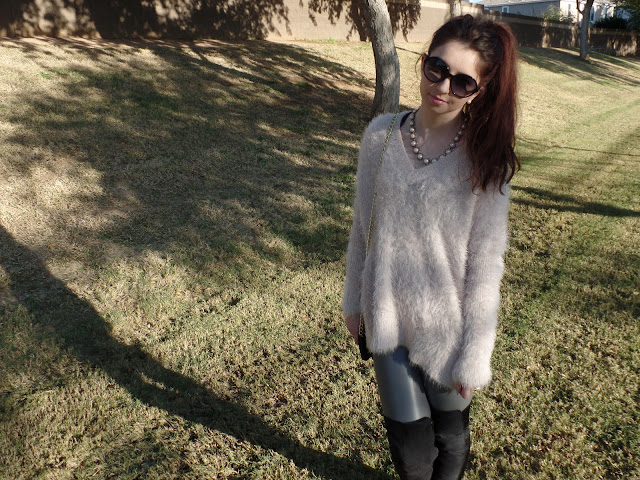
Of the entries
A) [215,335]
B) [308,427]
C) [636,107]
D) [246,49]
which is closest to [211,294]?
[215,335]

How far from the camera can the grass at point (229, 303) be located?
124 inches

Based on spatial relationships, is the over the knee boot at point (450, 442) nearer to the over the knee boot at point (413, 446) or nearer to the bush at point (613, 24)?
the over the knee boot at point (413, 446)

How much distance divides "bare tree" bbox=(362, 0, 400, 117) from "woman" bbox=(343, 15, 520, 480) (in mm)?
8973

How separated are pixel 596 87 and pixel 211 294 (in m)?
22.7

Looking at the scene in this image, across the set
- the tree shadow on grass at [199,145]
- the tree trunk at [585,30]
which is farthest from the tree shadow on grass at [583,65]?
the tree shadow on grass at [199,145]

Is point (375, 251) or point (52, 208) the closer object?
point (375, 251)

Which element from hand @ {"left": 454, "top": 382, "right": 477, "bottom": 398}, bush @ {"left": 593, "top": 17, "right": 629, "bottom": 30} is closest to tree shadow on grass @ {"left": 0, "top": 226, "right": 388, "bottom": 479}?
hand @ {"left": 454, "top": 382, "right": 477, "bottom": 398}

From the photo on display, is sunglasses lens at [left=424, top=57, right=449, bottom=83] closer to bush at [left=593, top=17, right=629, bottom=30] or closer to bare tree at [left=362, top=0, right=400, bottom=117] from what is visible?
bare tree at [left=362, top=0, right=400, bottom=117]

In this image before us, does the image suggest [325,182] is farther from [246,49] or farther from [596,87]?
[596,87]

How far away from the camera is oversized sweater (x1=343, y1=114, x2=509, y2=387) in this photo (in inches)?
75.9

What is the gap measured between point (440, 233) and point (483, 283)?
0.24m

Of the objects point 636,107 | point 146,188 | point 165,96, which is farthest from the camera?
point 636,107

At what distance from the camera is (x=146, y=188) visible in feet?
22.4

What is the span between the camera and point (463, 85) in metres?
1.89
